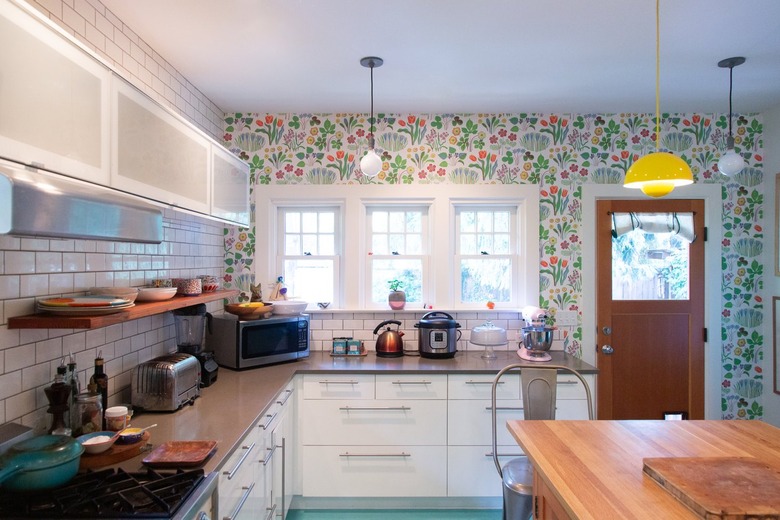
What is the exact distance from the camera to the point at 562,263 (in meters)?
3.41

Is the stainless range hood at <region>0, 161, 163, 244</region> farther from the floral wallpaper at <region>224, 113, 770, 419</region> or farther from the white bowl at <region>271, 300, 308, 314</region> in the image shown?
the floral wallpaper at <region>224, 113, 770, 419</region>

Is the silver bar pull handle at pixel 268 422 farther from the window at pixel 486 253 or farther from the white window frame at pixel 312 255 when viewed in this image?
the window at pixel 486 253

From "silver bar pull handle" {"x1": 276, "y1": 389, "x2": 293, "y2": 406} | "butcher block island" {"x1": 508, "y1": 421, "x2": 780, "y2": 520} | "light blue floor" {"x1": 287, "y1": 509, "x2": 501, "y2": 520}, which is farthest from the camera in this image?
"light blue floor" {"x1": 287, "y1": 509, "x2": 501, "y2": 520}

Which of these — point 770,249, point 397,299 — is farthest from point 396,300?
point 770,249

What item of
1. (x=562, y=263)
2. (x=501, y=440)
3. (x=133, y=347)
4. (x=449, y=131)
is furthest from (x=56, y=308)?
(x=562, y=263)

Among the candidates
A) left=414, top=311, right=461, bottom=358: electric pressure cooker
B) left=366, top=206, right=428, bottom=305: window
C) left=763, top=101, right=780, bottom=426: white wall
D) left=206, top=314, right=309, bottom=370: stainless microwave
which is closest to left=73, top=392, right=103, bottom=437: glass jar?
left=206, top=314, right=309, bottom=370: stainless microwave

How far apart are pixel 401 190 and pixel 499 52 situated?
4.05 feet

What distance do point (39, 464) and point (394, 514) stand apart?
210 cm

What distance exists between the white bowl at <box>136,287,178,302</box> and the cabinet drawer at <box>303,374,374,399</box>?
1075mm

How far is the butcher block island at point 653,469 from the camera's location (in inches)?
48.0

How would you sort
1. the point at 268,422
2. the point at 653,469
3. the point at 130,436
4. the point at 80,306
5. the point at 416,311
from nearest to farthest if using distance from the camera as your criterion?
the point at 653,469, the point at 80,306, the point at 130,436, the point at 268,422, the point at 416,311

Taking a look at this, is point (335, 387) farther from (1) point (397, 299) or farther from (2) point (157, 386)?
(2) point (157, 386)

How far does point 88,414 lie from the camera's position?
171 centimetres

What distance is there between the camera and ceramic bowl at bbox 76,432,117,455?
154 cm
